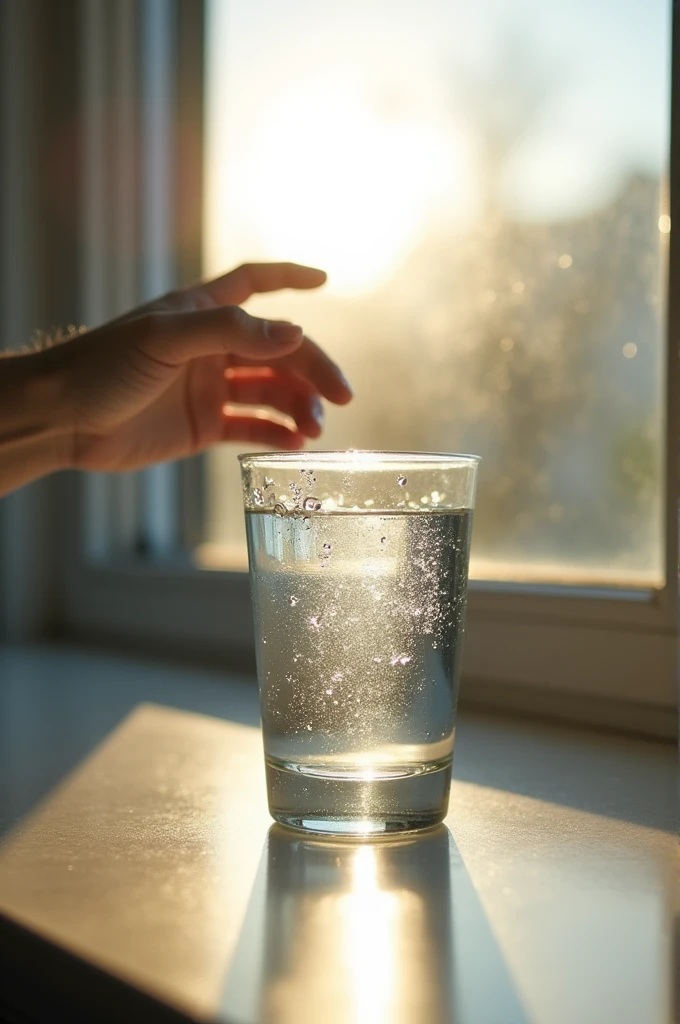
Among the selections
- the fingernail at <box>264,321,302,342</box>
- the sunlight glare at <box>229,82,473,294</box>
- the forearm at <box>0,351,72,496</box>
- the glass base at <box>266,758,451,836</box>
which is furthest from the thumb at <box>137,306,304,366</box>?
the sunlight glare at <box>229,82,473,294</box>

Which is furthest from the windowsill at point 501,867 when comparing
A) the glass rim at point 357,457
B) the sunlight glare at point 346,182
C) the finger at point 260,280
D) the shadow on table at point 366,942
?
the sunlight glare at point 346,182

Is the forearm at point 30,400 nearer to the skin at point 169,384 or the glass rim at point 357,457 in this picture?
the skin at point 169,384

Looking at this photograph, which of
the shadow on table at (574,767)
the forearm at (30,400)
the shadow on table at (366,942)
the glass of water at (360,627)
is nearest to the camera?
the shadow on table at (366,942)

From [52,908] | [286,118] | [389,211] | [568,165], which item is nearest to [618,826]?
[52,908]

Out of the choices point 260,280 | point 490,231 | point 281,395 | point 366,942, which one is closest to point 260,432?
point 281,395

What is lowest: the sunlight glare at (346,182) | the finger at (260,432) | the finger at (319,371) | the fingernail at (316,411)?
the finger at (260,432)

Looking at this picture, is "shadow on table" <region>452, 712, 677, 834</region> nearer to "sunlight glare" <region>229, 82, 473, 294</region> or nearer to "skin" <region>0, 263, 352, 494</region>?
"skin" <region>0, 263, 352, 494</region>
